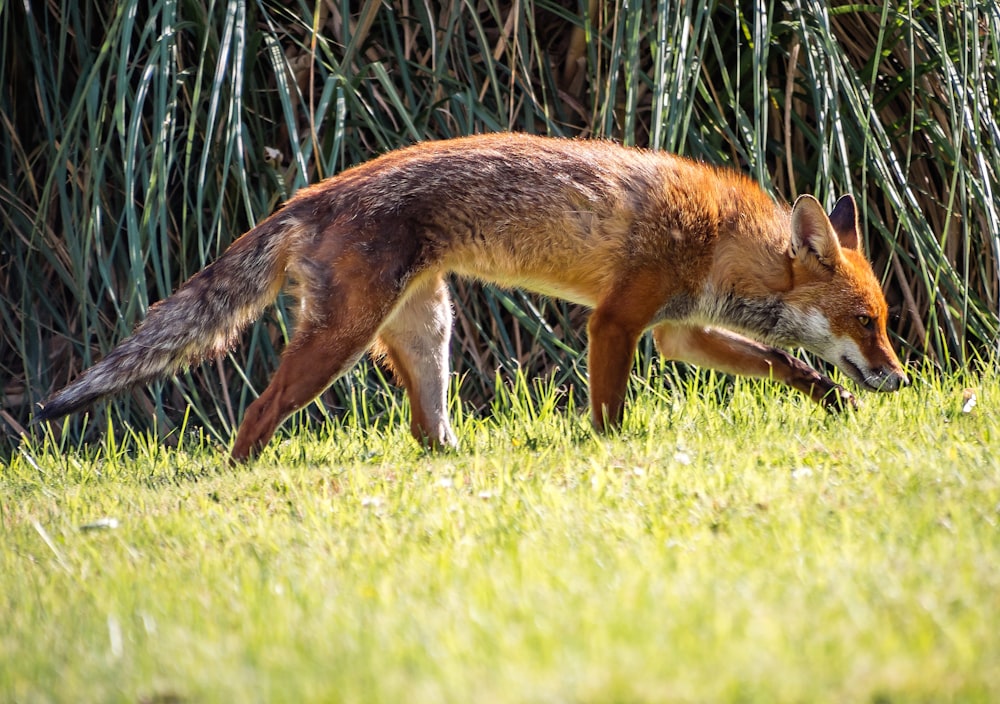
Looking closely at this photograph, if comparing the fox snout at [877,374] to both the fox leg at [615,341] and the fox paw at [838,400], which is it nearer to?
the fox paw at [838,400]

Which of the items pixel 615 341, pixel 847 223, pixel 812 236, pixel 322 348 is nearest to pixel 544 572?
pixel 322 348

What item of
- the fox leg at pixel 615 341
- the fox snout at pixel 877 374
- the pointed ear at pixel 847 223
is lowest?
the fox snout at pixel 877 374

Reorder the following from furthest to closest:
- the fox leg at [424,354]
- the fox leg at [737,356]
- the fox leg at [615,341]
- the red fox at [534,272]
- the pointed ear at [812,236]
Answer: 1. the fox leg at [737,356]
2. the fox leg at [424,354]
3. the pointed ear at [812,236]
4. the fox leg at [615,341]
5. the red fox at [534,272]

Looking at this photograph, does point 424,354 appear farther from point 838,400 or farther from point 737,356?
point 838,400

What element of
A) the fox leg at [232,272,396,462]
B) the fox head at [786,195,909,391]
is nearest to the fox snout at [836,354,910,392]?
the fox head at [786,195,909,391]

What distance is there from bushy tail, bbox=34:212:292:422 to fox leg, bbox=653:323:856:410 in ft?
6.61

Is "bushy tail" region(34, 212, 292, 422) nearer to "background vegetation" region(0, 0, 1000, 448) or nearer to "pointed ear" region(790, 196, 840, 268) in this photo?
"background vegetation" region(0, 0, 1000, 448)

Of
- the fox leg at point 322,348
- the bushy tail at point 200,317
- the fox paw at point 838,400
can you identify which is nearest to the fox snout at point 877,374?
the fox paw at point 838,400

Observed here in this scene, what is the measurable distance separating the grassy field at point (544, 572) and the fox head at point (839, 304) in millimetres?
536

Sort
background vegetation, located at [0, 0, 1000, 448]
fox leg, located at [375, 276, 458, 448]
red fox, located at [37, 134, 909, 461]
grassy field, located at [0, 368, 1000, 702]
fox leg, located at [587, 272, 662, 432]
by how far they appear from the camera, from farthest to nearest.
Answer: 1. background vegetation, located at [0, 0, 1000, 448]
2. fox leg, located at [375, 276, 458, 448]
3. fox leg, located at [587, 272, 662, 432]
4. red fox, located at [37, 134, 909, 461]
5. grassy field, located at [0, 368, 1000, 702]

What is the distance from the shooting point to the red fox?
520 centimetres

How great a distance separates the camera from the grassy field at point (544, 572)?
2408 mm

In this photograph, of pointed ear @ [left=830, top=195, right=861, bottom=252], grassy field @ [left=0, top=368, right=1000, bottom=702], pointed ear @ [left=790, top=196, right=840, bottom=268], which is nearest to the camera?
grassy field @ [left=0, top=368, right=1000, bottom=702]

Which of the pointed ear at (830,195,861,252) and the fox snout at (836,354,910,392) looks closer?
the fox snout at (836,354,910,392)
